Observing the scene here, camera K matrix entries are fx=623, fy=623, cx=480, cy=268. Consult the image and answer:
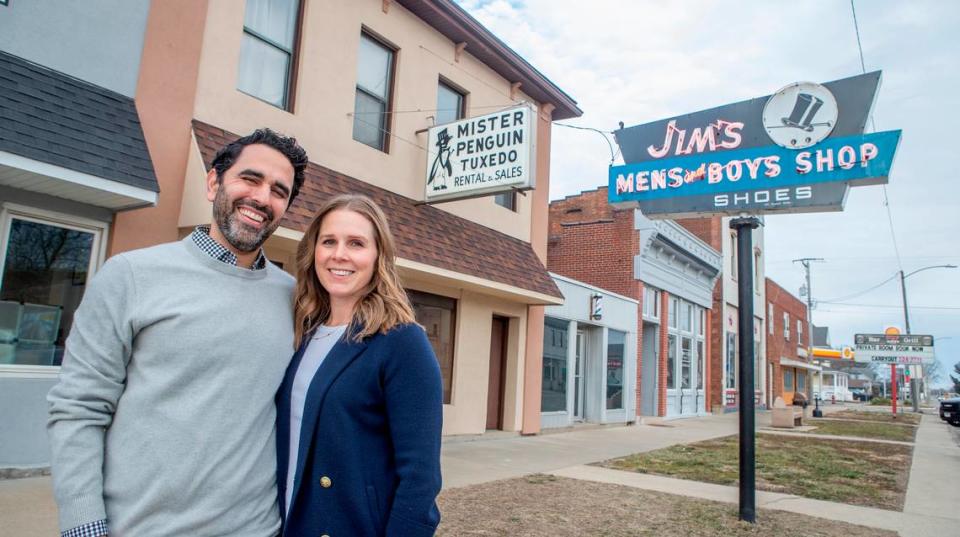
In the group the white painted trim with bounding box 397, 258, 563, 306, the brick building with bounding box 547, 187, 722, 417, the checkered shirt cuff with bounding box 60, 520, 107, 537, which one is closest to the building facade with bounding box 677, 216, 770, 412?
the brick building with bounding box 547, 187, 722, 417

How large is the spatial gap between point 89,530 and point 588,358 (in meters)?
14.8

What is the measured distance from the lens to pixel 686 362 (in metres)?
20.6

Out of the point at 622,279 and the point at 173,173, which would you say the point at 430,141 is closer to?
the point at 173,173

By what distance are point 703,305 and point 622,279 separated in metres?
6.21

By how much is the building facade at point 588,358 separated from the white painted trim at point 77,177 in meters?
9.16

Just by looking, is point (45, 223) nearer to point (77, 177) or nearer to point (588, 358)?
point (77, 177)

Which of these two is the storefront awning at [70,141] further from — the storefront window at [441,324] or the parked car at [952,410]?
the parked car at [952,410]

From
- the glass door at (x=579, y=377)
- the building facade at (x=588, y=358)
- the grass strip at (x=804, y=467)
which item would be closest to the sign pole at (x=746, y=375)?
the grass strip at (x=804, y=467)

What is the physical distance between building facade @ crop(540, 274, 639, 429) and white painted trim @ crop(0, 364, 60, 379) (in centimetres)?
920

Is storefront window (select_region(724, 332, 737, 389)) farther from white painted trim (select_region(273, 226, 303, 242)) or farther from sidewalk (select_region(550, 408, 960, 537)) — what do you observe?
white painted trim (select_region(273, 226, 303, 242))

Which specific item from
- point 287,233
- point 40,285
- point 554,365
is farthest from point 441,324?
point 40,285

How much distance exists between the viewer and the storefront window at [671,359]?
19.2 m

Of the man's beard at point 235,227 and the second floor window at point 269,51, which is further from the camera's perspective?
the second floor window at point 269,51

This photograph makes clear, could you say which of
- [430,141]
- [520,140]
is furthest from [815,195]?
[430,141]
